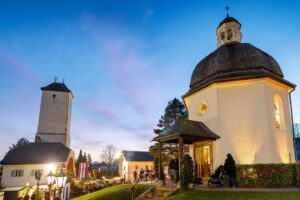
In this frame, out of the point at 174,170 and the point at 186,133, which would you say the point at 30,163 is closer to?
the point at 174,170

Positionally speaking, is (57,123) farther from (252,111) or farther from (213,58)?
(252,111)

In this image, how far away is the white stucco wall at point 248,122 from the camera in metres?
14.5

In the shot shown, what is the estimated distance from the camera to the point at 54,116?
44.6 m

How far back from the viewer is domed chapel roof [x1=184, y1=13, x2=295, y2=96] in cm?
1603

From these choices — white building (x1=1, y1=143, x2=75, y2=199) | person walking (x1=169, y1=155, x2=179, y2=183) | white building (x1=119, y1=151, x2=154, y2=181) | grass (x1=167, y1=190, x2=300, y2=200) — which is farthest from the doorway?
white building (x1=119, y1=151, x2=154, y2=181)

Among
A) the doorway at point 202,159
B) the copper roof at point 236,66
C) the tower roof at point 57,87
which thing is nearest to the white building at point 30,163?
the tower roof at point 57,87

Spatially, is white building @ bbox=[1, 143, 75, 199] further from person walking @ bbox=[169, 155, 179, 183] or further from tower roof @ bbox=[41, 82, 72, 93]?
person walking @ bbox=[169, 155, 179, 183]

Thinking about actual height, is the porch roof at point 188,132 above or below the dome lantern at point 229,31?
below

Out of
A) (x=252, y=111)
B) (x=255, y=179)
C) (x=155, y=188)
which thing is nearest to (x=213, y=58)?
(x=252, y=111)

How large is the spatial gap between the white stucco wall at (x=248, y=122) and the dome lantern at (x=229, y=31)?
274 inches

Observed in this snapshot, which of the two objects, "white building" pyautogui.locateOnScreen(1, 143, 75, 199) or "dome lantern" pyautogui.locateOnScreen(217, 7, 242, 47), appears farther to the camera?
"white building" pyautogui.locateOnScreen(1, 143, 75, 199)

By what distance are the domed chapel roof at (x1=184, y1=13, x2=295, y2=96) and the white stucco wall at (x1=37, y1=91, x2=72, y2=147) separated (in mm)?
33459

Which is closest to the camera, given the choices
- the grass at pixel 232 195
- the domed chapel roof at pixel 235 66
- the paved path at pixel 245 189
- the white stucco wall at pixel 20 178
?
the grass at pixel 232 195

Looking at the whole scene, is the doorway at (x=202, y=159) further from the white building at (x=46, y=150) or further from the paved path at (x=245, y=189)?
the white building at (x=46, y=150)
